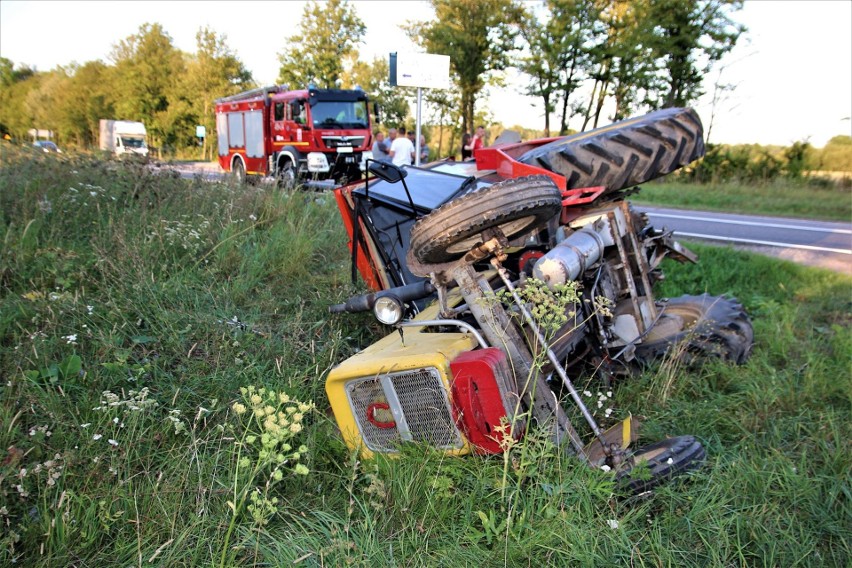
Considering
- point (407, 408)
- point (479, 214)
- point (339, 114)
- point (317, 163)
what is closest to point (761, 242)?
point (479, 214)

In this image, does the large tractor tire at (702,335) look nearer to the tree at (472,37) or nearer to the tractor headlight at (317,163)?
the tractor headlight at (317,163)

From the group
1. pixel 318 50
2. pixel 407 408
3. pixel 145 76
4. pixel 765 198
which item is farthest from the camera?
pixel 145 76

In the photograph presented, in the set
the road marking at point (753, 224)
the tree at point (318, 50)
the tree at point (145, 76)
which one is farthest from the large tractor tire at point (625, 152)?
the tree at point (145, 76)

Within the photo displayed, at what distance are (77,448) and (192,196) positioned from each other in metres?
3.52

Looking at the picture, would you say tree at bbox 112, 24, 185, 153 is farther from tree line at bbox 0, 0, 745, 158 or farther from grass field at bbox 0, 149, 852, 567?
grass field at bbox 0, 149, 852, 567

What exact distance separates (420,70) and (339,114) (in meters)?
5.49

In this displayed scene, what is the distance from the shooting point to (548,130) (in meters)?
23.2

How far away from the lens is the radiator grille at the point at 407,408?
2.44 meters

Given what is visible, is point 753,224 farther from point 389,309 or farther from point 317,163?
point 389,309

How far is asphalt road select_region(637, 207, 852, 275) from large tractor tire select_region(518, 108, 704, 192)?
134 inches

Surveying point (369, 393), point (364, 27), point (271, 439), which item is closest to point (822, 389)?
point (369, 393)

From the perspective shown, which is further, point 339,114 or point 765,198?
point 339,114

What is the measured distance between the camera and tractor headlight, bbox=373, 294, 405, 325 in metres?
2.63

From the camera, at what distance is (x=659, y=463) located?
257cm
